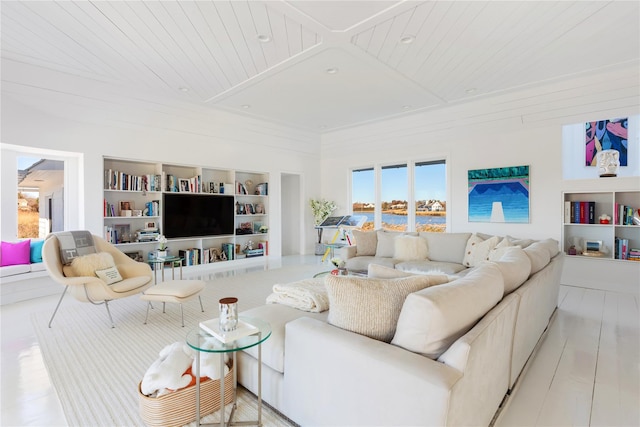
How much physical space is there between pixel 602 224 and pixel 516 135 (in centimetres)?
180

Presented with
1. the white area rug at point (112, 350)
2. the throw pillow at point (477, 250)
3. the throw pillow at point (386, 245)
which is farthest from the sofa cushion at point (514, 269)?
the throw pillow at point (386, 245)

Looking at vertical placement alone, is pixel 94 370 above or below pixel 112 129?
below

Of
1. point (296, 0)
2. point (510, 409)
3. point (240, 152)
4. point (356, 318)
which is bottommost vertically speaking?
point (510, 409)

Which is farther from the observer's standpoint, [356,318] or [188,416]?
[188,416]

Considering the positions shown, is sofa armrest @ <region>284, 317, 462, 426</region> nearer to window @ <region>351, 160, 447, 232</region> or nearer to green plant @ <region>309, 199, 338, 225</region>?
window @ <region>351, 160, 447, 232</region>

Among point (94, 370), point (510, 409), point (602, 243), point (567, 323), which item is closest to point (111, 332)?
point (94, 370)

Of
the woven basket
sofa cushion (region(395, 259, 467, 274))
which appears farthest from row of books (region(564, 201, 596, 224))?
the woven basket

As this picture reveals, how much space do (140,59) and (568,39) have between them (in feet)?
15.8

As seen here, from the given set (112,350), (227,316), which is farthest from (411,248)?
(112,350)

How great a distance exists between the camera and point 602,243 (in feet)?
15.3

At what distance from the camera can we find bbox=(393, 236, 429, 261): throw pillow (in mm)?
4637

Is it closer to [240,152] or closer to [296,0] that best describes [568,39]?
[296,0]

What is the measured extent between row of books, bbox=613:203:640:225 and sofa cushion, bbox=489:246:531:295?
3.21 meters

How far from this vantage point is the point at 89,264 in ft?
11.3
